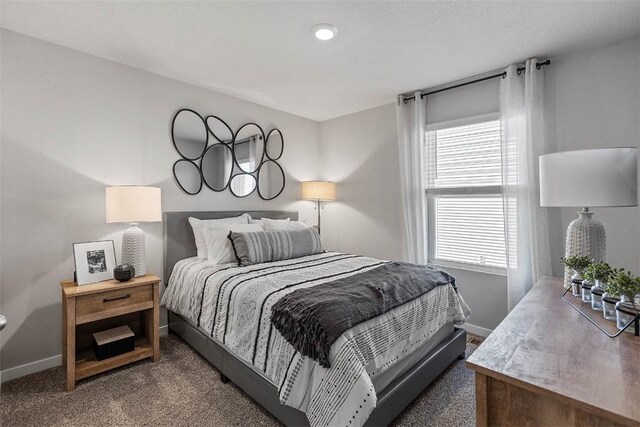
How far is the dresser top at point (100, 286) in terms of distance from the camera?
2.06 metres

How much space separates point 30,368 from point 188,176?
1.92m

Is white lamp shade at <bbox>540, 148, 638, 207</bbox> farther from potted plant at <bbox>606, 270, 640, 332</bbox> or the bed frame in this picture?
the bed frame

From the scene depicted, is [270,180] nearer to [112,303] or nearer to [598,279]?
[112,303]

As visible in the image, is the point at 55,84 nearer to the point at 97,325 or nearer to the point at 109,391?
the point at 97,325

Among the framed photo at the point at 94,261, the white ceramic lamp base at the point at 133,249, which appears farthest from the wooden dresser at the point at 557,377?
the framed photo at the point at 94,261

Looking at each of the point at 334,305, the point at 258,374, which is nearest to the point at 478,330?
the point at 334,305

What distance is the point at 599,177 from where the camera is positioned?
54.1 inches

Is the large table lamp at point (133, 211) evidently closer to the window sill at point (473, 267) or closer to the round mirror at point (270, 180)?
the round mirror at point (270, 180)

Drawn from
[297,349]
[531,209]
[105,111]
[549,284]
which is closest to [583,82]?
[531,209]

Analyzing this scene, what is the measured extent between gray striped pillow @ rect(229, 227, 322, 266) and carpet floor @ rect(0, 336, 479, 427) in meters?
0.91

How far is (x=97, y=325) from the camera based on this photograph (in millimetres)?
2475

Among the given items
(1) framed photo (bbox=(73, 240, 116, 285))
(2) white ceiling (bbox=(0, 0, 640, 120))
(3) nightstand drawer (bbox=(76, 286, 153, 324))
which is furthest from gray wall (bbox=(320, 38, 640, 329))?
(1) framed photo (bbox=(73, 240, 116, 285))

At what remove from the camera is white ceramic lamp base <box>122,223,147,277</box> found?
2.42 meters

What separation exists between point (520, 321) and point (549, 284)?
2.49ft
